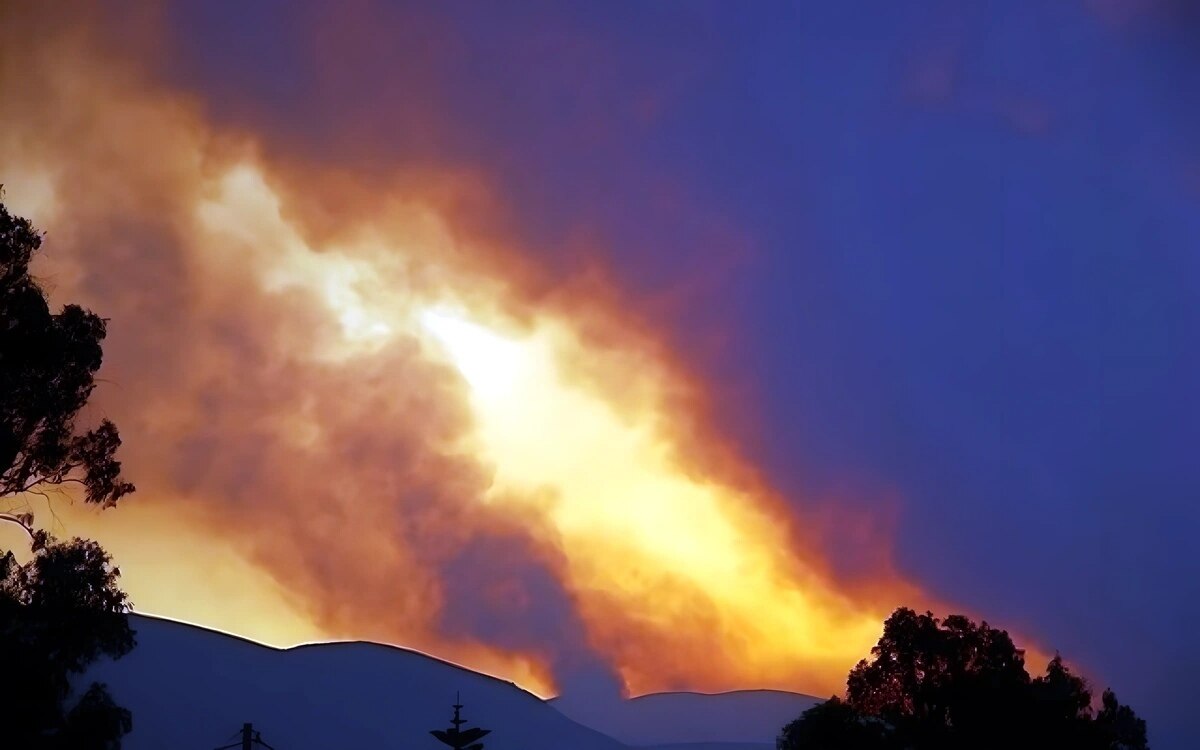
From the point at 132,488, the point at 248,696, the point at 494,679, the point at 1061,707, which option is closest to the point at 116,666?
the point at 248,696

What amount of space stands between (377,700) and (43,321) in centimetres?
11808

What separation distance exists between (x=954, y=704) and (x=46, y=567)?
1543 inches

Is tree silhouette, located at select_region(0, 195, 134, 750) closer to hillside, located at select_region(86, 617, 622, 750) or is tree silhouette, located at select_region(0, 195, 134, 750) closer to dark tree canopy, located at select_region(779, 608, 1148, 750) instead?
dark tree canopy, located at select_region(779, 608, 1148, 750)

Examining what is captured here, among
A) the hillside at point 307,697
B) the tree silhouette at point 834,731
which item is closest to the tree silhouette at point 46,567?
the tree silhouette at point 834,731

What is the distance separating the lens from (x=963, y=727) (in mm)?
45594

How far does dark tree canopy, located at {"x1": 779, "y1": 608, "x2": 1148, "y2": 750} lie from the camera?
45031 millimetres

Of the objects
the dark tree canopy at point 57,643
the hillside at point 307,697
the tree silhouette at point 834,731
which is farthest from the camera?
the hillside at point 307,697

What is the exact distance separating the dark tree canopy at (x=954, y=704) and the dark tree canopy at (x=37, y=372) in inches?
1332

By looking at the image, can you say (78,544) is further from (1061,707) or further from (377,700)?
(377,700)

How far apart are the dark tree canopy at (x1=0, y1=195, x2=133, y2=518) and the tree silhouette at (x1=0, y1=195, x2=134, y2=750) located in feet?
0.09

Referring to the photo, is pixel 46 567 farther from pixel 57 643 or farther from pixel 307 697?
pixel 307 697

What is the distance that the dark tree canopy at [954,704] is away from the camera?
45.0 m

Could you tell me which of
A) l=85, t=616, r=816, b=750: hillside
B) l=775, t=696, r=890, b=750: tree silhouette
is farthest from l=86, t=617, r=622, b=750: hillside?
l=775, t=696, r=890, b=750: tree silhouette

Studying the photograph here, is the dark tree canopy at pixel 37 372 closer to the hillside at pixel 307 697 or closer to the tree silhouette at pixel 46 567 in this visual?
the tree silhouette at pixel 46 567
